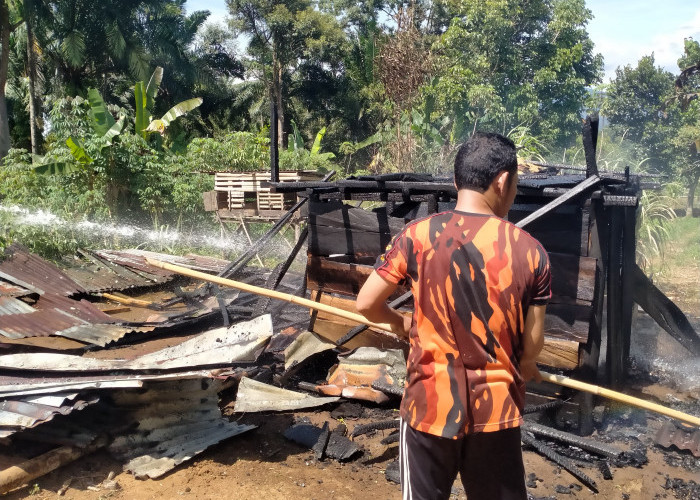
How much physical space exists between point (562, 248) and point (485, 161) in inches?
124

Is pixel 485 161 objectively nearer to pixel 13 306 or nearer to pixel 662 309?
pixel 662 309

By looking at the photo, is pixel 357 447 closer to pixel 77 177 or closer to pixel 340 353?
pixel 340 353

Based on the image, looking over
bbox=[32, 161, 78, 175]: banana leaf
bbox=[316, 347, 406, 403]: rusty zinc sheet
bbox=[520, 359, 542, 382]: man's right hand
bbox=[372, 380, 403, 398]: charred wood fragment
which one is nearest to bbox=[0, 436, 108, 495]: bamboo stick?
bbox=[316, 347, 406, 403]: rusty zinc sheet

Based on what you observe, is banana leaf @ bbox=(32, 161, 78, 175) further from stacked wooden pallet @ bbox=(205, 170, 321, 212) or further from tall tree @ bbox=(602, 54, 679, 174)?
tall tree @ bbox=(602, 54, 679, 174)

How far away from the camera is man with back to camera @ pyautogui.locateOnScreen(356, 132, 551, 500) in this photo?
2.14 meters

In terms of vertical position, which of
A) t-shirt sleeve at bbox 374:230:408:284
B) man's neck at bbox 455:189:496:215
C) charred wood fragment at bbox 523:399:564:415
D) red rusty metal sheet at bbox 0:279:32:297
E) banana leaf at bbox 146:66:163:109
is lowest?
charred wood fragment at bbox 523:399:564:415

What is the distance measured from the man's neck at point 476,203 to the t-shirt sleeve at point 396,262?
0.25 meters

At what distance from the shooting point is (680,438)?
16.7 feet

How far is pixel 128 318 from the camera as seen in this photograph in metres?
9.90

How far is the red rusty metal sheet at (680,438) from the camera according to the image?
4949 mm

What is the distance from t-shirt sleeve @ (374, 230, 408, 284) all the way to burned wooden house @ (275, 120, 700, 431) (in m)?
2.62

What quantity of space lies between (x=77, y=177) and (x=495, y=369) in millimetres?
14918

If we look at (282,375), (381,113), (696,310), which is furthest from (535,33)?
(282,375)

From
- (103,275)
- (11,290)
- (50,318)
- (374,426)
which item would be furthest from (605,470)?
(103,275)
